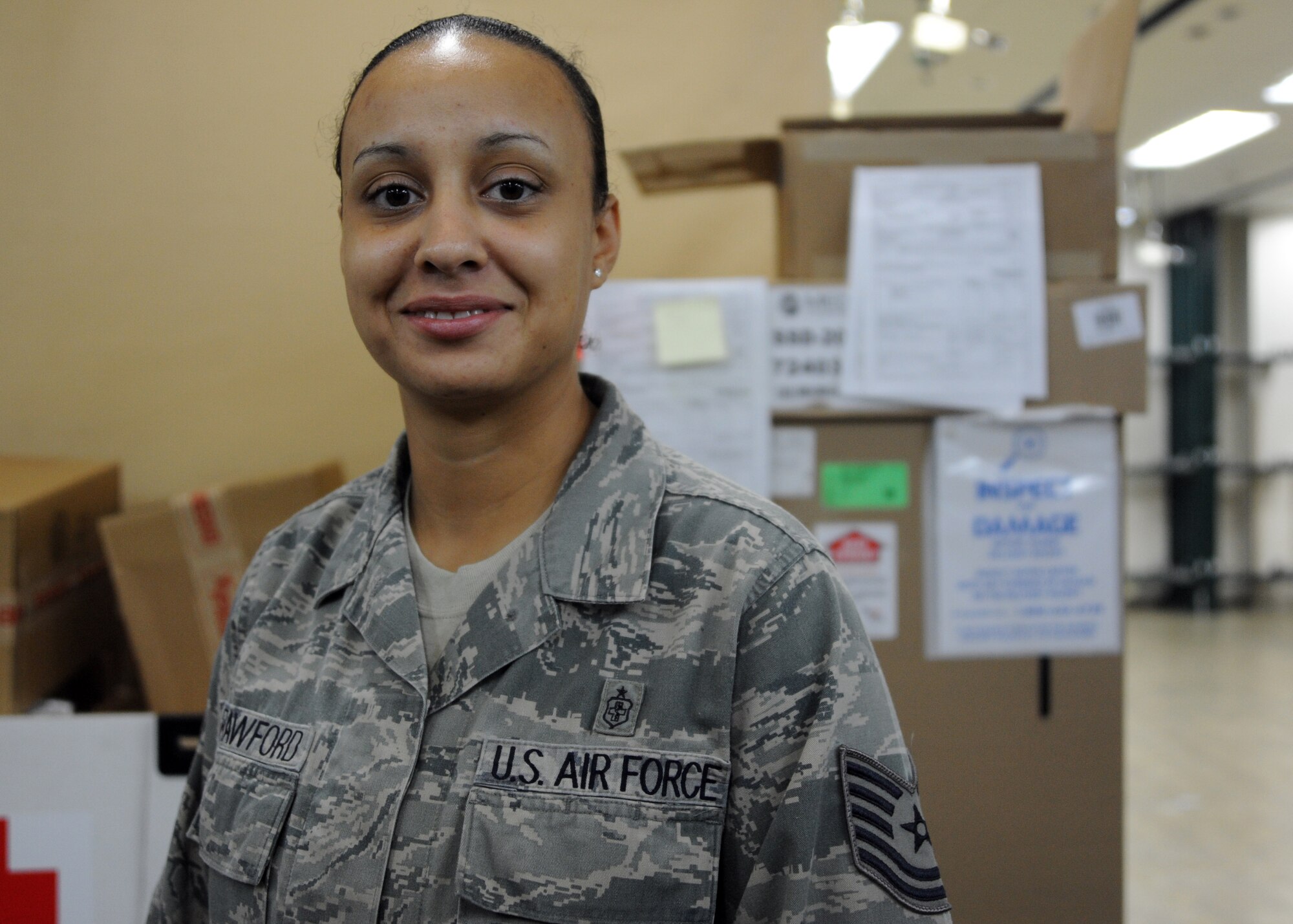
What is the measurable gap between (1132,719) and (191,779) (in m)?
4.60

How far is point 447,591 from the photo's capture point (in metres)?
0.82

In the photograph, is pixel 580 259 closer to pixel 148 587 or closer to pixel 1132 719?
pixel 148 587

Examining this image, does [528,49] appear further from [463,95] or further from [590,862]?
[590,862]

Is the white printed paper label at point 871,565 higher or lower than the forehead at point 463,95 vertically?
lower

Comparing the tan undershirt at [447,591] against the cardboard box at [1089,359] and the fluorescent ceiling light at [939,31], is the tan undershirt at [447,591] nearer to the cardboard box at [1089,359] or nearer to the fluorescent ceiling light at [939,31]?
the cardboard box at [1089,359]

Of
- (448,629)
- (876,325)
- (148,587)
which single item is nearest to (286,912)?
(448,629)

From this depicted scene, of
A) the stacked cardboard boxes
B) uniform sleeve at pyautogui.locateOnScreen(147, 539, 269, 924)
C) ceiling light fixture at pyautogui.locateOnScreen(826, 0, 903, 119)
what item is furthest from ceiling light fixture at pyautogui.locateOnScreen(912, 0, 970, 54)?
uniform sleeve at pyautogui.locateOnScreen(147, 539, 269, 924)

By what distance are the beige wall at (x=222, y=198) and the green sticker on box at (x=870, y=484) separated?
0.57m

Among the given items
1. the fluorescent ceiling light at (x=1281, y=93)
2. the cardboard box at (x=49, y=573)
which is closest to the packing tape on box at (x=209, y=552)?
the cardboard box at (x=49, y=573)

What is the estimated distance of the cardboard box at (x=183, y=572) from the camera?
1.48m

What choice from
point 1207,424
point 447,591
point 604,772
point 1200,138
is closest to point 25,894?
point 447,591

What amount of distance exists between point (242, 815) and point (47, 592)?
91 cm

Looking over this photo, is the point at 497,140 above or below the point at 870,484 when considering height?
above

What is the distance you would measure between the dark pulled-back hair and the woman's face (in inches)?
0.5
